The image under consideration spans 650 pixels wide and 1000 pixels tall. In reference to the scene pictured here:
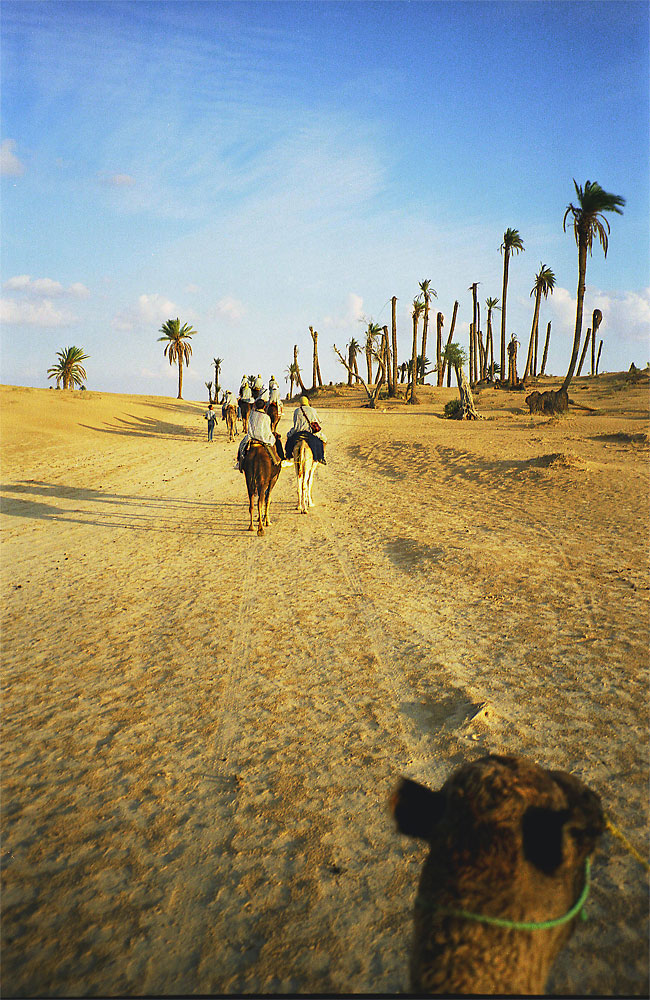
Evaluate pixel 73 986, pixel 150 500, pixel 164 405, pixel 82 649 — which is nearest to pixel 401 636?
pixel 82 649

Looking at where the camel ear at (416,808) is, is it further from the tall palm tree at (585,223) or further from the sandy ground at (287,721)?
the tall palm tree at (585,223)

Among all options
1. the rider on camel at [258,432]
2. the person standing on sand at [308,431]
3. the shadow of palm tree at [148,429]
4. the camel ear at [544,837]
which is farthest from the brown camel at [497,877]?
the shadow of palm tree at [148,429]

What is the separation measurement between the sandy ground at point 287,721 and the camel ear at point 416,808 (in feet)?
4.15

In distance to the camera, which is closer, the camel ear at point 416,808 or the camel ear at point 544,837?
the camel ear at point 544,837

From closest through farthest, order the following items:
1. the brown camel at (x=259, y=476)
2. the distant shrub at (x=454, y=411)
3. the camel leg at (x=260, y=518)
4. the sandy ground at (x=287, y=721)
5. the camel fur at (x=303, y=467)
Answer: the sandy ground at (x=287, y=721) → the camel leg at (x=260, y=518) → the brown camel at (x=259, y=476) → the camel fur at (x=303, y=467) → the distant shrub at (x=454, y=411)

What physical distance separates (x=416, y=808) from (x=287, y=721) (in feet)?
9.25

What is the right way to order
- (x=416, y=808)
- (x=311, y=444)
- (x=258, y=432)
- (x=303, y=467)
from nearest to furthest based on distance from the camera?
(x=416, y=808) < (x=258, y=432) < (x=311, y=444) < (x=303, y=467)

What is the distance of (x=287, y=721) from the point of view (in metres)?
4.18

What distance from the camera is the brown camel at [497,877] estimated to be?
1.42 meters

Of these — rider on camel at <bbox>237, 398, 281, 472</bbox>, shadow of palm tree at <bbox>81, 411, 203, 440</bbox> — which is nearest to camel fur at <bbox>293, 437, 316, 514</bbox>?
rider on camel at <bbox>237, 398, 281, 472</bbox>

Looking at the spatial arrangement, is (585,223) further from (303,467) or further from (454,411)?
(303,467)

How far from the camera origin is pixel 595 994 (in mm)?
2139

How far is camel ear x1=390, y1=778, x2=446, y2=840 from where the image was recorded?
153cm

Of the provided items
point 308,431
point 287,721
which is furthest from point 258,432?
point 287,721
